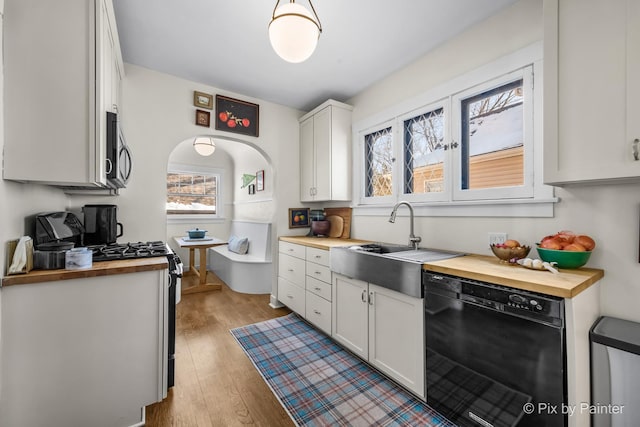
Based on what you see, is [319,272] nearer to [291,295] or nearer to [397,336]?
[291,295]

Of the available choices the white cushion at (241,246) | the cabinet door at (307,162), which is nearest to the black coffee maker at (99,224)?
the cabinet door at (307,162)

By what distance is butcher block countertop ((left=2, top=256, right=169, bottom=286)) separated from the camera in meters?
1.20

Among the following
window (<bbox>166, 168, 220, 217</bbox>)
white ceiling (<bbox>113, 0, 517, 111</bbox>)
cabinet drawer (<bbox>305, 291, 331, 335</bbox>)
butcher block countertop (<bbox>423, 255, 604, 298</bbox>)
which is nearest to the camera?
butcher block countertop (<bbox>423, 255, 604, 298</bbox>)

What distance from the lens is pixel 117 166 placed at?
161 cm

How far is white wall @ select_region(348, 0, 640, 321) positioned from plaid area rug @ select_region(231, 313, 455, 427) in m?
1.12

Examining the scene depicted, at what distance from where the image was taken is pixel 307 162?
3.32m

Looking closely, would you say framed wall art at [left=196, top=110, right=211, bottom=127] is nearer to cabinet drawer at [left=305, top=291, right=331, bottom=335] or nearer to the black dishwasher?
cabinet drawer at [left=305, top=291, right=331, bottom=335]

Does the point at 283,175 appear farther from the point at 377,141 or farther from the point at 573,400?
the point at 573,400

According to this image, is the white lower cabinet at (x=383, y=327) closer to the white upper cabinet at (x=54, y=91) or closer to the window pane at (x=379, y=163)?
the window pane at (x=379, y=163)

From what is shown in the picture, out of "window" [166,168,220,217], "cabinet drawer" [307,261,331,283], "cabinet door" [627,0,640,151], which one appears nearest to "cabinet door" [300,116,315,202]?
"cabinet drawer" [307,261,331,283]

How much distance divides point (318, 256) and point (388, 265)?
2.95 feet

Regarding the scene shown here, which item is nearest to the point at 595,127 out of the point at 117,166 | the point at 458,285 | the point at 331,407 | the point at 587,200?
the point at 587,200

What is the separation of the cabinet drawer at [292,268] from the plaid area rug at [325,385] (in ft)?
1.78

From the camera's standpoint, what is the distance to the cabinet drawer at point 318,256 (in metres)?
2.43
